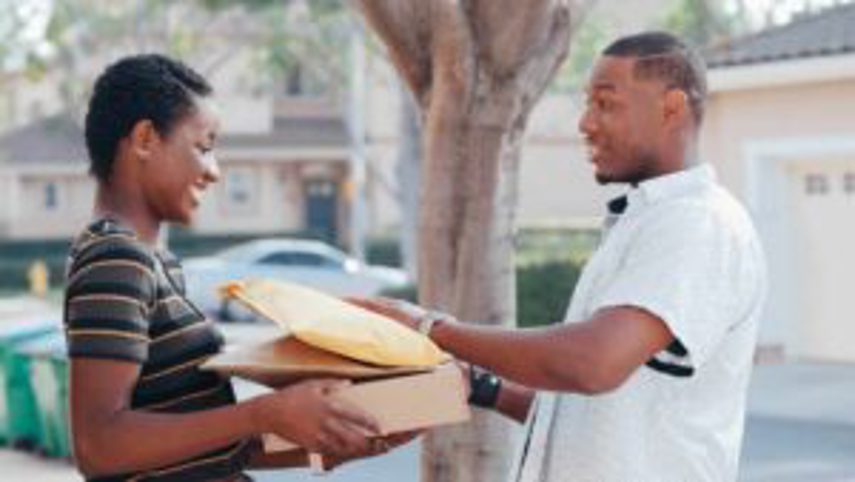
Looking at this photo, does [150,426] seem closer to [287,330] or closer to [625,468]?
[287,330]

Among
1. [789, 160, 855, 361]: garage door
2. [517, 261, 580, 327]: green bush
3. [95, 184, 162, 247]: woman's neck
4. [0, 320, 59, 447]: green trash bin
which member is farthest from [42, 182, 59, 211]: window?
[95, 184, 162, 247]: woman's neck

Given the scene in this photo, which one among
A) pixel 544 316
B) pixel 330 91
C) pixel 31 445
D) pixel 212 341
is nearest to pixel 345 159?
pixel 330 91

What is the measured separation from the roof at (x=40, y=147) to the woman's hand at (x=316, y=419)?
50.9m

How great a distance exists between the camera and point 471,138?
6.28m

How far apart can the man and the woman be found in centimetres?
37

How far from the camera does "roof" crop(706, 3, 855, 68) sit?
19.7 meters

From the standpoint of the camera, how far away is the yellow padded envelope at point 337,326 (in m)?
3.47

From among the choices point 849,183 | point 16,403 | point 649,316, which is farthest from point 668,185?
point 849,183

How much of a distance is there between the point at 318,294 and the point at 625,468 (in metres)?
0.65

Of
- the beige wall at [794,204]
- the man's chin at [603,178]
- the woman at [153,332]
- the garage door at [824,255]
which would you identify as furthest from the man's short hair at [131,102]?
the garage door at [824,255]

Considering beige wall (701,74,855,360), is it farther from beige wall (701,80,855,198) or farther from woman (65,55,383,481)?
woman (65,55,383,481)

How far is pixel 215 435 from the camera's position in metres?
3.44

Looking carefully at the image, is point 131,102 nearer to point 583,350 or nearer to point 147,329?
point 147,329

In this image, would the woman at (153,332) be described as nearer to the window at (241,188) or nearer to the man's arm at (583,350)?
the man's arm at (583,350)
